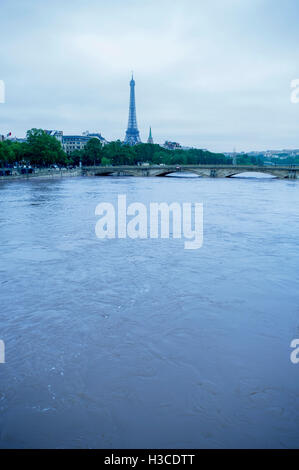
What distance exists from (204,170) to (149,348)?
5965cm

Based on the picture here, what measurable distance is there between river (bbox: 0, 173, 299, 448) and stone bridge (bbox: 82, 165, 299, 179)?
48008mm

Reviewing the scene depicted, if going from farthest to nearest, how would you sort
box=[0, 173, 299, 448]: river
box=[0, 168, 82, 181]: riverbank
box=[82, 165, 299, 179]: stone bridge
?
box=[82, 165, 299, 179]: stone bridge < box=[0, 168, 82, 181]: riverbank < box=[0, 173, 299, 448]: river

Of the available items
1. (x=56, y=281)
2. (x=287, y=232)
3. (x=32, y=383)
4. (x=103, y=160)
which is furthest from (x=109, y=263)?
(x=103, y=160)

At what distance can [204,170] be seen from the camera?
6369 cm

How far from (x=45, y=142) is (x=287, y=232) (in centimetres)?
4951

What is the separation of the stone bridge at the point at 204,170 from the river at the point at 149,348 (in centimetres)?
4801

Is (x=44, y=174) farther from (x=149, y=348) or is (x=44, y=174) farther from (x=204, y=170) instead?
(x=149, y=348)

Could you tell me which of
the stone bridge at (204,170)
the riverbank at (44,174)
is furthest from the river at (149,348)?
the stone bridge at (204,170)

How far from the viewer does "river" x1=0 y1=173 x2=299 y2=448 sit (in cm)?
421

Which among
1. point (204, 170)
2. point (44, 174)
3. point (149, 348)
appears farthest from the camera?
point (204, 170)

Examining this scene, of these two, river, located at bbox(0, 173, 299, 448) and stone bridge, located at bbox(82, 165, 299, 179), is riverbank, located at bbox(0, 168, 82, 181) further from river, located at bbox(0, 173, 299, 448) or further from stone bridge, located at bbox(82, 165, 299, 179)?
river, located at bbox(0, 173, 299, 448)

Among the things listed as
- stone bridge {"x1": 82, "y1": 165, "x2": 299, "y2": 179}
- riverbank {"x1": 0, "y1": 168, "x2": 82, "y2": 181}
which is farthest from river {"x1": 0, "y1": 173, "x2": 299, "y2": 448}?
stone bridge {"x1": 82, "y1": 165, "x2": 299, "y2": 179}

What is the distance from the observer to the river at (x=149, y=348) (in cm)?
421

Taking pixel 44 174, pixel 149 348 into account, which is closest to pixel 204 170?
pixel 44 174
